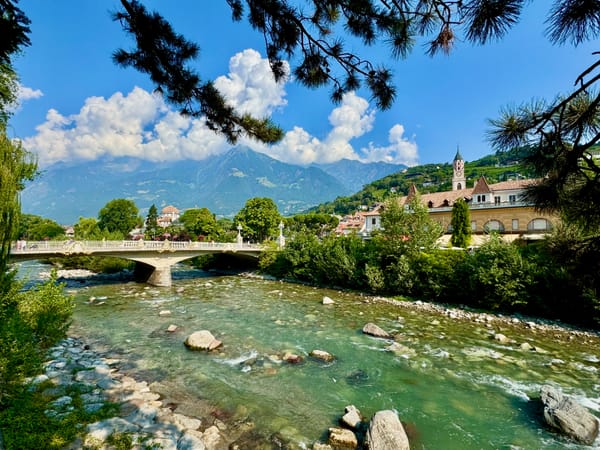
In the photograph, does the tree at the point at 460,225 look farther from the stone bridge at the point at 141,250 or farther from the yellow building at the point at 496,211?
the stone bridge at the point at 141,250

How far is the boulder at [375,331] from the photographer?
1294 cm

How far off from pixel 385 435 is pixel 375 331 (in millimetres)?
7649

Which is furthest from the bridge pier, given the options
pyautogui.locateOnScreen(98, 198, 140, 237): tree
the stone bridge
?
pyautogui.locateOnScreen(98, 198, 140, 237): tree

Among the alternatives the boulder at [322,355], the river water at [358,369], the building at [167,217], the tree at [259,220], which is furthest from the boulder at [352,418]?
the building at [167,217]

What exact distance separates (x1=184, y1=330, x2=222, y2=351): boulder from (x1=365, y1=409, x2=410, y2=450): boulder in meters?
7.24

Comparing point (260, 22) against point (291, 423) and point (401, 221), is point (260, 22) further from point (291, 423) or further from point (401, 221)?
point (401, 221)

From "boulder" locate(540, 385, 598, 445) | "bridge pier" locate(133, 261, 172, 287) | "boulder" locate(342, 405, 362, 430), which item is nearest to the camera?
"boulder" locate(540, 385, 598, 445)

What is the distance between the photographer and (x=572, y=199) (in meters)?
3.11

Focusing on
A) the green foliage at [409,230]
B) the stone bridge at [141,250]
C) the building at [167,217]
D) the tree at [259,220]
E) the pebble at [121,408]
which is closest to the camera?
the pebble at [121,408]

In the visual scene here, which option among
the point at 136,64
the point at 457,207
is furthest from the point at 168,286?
the point at 457,207

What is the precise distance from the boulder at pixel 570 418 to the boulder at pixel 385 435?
3.71 meters

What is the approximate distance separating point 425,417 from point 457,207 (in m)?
32.1

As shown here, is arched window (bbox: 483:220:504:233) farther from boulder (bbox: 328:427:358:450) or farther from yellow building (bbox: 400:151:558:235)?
boulder (bbox: 328:427:358:450)

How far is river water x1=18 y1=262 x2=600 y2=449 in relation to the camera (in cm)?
689
